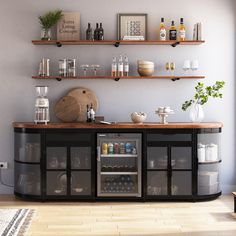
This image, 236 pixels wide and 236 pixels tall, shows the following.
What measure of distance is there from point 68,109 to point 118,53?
0.92 metres

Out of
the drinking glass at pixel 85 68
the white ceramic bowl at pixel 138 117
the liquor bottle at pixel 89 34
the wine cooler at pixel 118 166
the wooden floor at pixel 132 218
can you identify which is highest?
the liquor bottle at pixel 89 34

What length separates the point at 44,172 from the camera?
5.70 m

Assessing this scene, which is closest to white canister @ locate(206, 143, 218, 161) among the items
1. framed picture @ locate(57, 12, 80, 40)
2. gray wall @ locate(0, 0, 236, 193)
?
gray wall @ locate(0, 0, 236, 193)

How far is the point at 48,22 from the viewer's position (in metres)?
5.98

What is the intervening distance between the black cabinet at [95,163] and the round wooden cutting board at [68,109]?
1.44 ft

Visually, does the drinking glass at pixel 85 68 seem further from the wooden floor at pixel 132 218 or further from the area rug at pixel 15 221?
the area rug at pixel 15 221

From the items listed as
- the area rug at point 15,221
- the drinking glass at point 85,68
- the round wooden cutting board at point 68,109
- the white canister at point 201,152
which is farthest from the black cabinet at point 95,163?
the drinking glass at point 85,68

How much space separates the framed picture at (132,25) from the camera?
612 cm

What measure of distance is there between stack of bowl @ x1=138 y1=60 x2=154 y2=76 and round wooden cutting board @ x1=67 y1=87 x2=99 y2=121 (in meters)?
0.65

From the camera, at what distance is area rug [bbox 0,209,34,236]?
14.6 ft

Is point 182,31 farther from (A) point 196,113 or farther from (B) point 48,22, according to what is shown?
(B) point 48,22

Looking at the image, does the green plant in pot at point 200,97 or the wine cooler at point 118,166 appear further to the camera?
the green plant in pot at point 200,97

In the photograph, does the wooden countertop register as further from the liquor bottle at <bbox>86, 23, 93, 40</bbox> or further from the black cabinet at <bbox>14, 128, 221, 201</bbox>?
the liquor bottle at <bbox>86, 23, 93, 40</bbox>

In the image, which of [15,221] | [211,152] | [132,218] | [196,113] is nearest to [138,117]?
[196,113]
